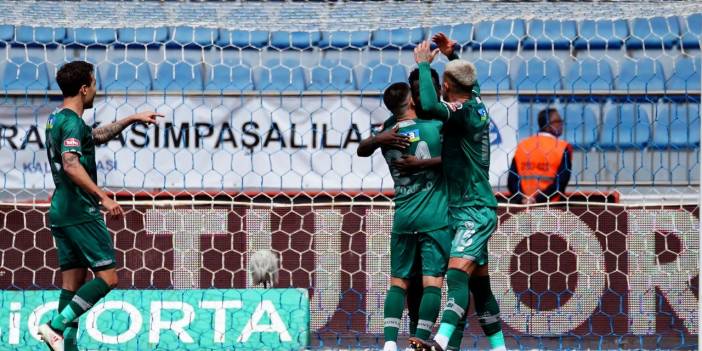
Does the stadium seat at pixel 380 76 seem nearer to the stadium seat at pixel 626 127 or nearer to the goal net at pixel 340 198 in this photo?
the goal net at pixel 340 198

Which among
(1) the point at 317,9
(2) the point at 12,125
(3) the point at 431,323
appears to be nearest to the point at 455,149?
(3) the point at 431,323

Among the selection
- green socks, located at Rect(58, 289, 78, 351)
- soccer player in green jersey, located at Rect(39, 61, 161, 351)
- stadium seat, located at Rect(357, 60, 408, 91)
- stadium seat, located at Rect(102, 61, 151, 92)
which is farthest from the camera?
stadium seat, located at Rect(357, 60, 408, 91)

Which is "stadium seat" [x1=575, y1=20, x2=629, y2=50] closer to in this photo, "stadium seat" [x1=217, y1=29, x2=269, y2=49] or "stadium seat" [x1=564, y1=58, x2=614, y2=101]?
"stadium seat" [x1=564, y1=58, x2=614, y2=101]

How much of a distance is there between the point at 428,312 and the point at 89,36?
10.6ft

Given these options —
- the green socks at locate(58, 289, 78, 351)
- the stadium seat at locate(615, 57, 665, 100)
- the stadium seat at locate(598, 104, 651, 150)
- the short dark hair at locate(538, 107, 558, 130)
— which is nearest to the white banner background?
the short dark hair at locate(538, 107, 558, 130)

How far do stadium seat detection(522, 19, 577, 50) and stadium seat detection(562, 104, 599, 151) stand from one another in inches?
25.8

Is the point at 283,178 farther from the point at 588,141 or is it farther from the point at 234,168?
the point at 588,141

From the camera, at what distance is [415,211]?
6.71 meters

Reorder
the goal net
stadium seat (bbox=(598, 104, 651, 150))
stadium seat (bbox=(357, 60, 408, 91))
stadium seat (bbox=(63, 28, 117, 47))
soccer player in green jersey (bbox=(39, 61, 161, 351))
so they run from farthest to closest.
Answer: stadium seat (bbox=(598, 104, 651, 150)) < stadium seat (bbox=(357, 60, 408, 91)) < stadium seat (bbox=(63, 28, 117, 47)) < the goal net < soccer player in green jersey (bbox=(39, 61, 161, 351))

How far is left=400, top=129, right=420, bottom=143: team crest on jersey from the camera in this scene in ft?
22.1

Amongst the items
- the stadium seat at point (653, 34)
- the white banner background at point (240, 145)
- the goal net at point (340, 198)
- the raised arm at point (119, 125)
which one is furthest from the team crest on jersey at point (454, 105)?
the white banner background at point (240, 145)

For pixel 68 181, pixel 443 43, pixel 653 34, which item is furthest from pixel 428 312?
pixel 653 34

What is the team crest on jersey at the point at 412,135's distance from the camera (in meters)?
6.73

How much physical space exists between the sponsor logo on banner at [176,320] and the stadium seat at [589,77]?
2.81 meters
